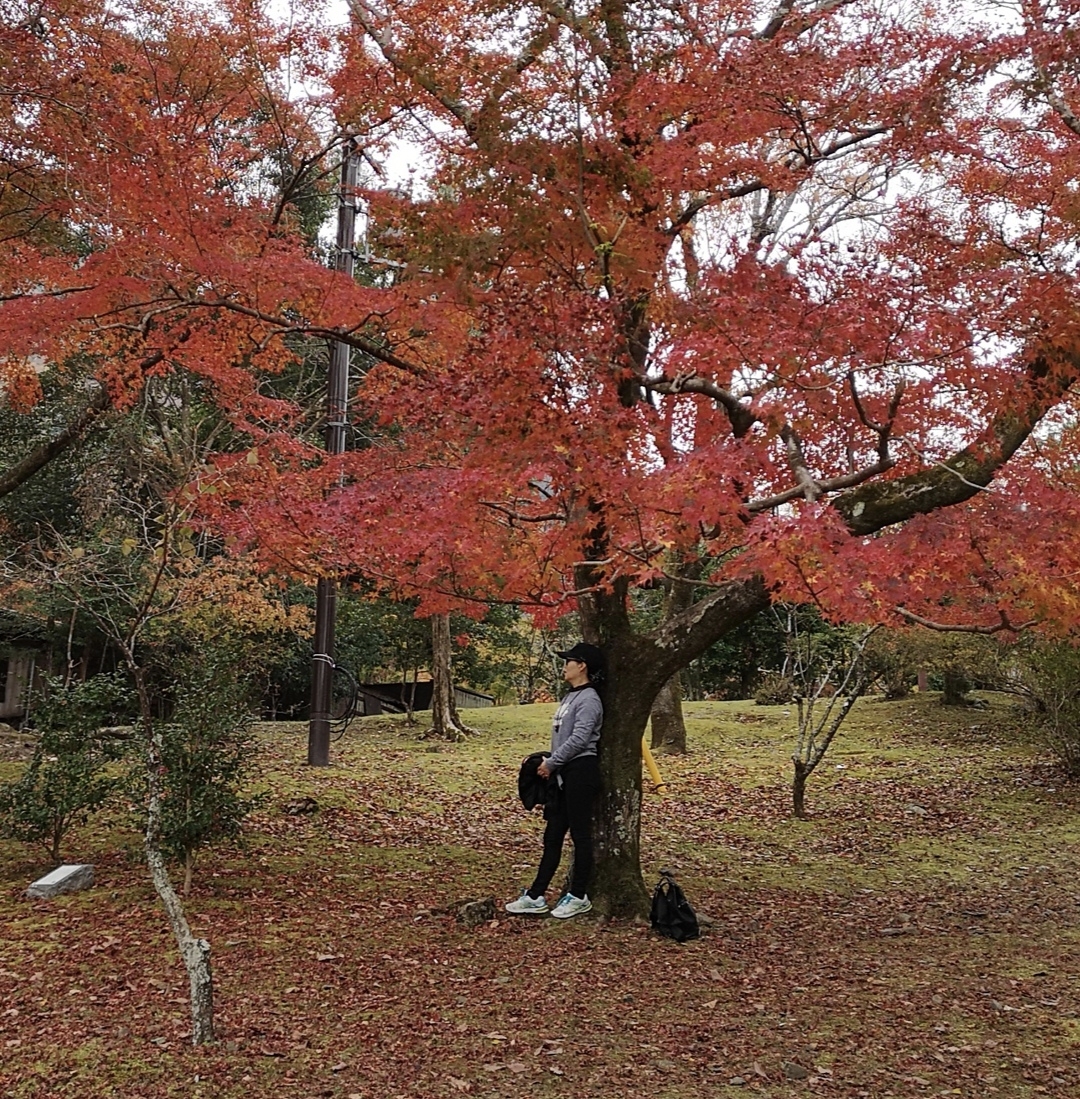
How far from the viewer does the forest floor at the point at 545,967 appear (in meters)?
3.66

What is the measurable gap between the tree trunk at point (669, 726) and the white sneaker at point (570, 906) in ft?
27.8

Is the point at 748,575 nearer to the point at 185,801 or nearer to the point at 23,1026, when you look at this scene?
the point at 185,801

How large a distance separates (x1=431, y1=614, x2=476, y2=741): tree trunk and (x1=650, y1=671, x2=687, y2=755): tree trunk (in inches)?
127

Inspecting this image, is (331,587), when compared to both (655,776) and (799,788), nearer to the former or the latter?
(655,776)

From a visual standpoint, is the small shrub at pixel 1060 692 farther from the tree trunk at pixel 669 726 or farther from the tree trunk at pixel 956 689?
the tree trunk at pixel 956 689

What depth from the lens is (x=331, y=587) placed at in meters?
11.4

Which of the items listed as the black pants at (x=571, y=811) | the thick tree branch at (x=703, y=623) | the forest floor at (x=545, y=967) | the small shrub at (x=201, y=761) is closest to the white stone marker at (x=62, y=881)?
the forest floor at (x=545, y=967)

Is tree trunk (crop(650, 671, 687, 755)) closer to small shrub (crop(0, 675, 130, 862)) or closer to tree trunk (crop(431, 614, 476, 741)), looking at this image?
tree trunk (crop(431, 614, 476, 741))

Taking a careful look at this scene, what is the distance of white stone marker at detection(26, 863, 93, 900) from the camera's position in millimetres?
6070

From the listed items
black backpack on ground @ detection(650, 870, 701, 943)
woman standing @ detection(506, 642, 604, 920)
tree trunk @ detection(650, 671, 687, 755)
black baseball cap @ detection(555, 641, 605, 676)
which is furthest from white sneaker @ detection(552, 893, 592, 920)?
tree trunk @ detection(650, 671, 687, 755)

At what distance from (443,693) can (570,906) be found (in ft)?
32.0

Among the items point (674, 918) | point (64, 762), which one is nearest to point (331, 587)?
point (64, 762)

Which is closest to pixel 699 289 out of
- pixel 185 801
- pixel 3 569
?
pixel 185 801

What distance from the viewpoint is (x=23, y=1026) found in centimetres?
408
